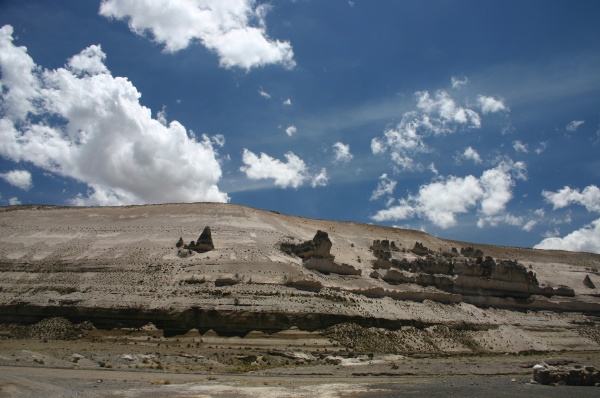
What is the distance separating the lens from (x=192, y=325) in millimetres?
36125

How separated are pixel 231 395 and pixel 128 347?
15.7 m

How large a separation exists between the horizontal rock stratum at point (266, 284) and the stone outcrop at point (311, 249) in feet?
0.43

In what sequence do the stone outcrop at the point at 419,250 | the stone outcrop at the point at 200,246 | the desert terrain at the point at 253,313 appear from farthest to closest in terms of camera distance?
the stone outcrop at the point at 419,250 < the stone outcrop at the point at 200,246 < the desert terrain at the point at 253,313

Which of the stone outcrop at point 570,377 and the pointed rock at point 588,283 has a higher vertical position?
the pointed rock at point 588,283

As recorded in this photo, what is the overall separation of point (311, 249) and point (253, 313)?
1330 cm

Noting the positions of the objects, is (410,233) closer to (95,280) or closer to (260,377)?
(95,280)

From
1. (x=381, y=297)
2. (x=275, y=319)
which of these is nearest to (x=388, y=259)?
(x=381, y=297)

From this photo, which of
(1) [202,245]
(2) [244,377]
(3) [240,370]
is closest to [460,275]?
(1) [202,245]

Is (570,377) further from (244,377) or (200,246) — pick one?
(200,246)

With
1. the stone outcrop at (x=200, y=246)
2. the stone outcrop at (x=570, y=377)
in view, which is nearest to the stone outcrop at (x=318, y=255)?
the stone outcrop at (x=200, y=246)

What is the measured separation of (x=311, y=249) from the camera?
48500 mm

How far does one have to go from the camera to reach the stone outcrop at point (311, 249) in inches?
1905

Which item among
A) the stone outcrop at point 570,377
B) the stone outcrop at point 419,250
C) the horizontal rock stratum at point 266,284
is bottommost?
the stone outcrop at point 570,377

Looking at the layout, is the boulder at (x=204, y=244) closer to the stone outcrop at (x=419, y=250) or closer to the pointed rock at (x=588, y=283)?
the stone outcrop at (x=419, y=250)
